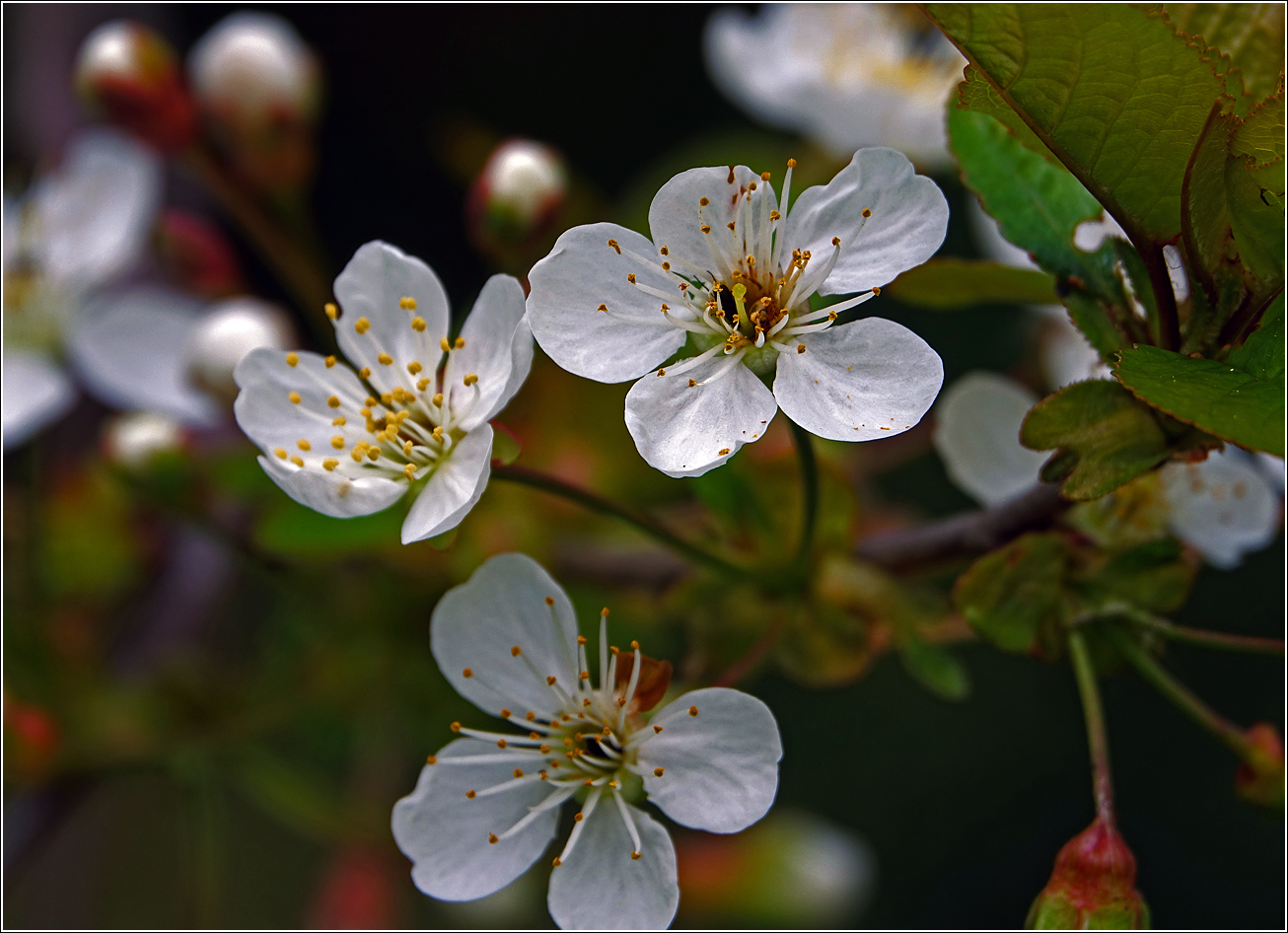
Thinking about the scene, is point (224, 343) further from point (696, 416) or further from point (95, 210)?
point (696, 416)

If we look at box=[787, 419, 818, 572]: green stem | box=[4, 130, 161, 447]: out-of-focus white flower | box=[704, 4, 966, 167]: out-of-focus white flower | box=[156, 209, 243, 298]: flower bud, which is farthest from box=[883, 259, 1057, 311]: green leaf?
box=[4, 130, 161, 447]: out-of-focus white flower

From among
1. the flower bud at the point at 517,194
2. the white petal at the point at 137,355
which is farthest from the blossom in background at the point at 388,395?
the white petal at the point at 137,355

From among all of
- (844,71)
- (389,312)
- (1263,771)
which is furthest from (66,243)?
(1263,771)

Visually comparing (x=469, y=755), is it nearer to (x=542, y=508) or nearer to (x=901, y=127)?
(x=542, y=508)

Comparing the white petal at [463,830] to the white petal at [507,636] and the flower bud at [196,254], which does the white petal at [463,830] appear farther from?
the flower bud at [196,254]

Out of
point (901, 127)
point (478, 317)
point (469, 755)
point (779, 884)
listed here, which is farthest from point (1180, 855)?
point (478, 317)
